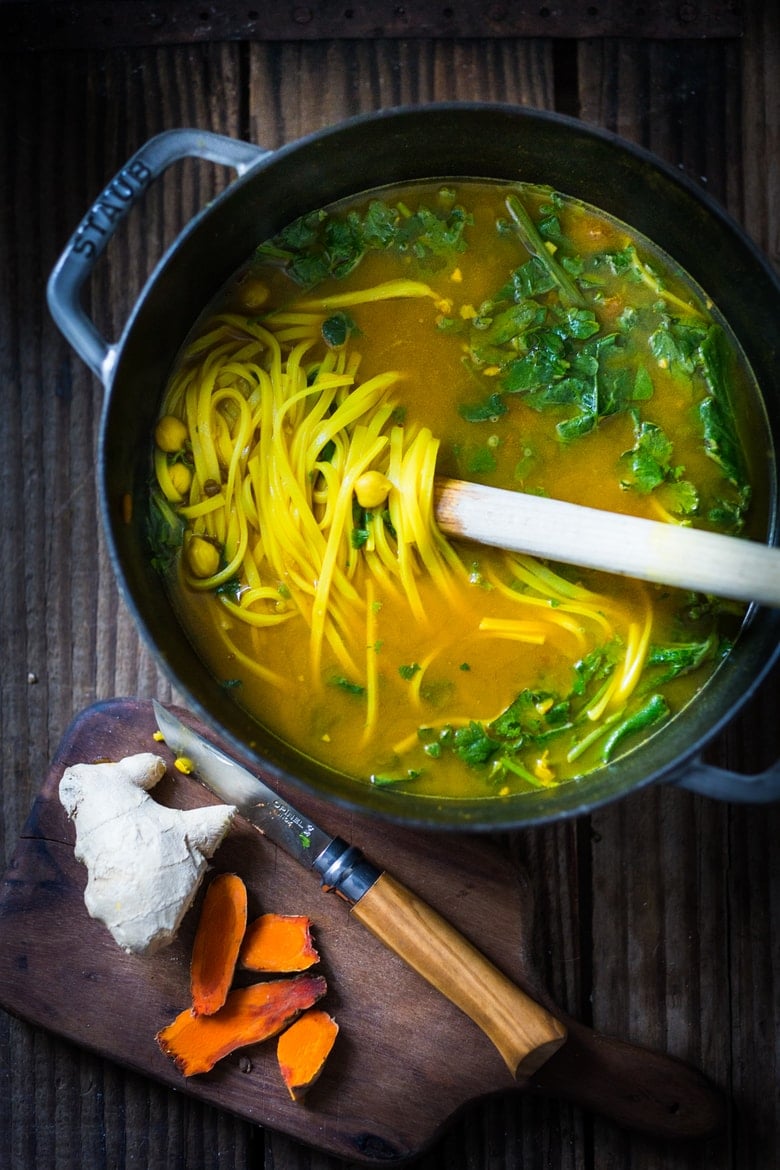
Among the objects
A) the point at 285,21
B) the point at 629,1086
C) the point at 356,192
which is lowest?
the point at 629,1086

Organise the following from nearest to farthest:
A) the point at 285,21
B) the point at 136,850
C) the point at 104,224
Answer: the point at 104,224 → the point at 136,850 → the point at 285,21

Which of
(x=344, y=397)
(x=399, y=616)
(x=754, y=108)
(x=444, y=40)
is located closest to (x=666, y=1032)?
(x=399, y=616)

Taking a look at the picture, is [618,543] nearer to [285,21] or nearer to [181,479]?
[181,479]

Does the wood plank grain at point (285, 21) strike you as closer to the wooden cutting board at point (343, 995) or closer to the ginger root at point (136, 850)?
the wooden cutting board at point (343, 995)

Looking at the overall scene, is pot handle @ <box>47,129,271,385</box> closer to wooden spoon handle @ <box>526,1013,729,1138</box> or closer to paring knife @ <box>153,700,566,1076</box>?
paring knife @ <box>153,700,566,1076</box>

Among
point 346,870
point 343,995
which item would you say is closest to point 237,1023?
point 343,995

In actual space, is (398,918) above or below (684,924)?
above

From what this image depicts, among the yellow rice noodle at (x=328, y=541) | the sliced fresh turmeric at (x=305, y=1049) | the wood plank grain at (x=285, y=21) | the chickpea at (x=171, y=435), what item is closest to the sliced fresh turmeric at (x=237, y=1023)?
the sliced fresh turmeric at (x=305, y=1049)
